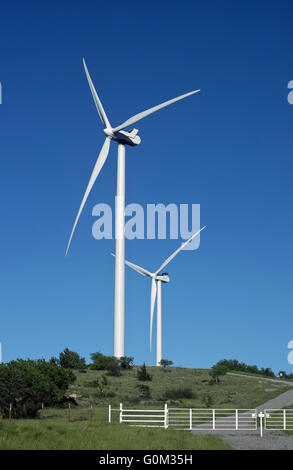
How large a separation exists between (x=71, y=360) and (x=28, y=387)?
53.2 m

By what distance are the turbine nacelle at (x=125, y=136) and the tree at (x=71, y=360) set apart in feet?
120

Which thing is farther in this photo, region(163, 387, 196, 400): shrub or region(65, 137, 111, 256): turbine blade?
region(163, 387, 196, 400): shrub

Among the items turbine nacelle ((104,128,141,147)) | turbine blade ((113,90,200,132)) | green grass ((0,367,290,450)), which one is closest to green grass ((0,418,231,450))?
green grass ((0,367,290,450))

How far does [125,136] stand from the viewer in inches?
3583

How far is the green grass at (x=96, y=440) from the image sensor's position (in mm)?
29219

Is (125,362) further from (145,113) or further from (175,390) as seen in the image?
(145,113)

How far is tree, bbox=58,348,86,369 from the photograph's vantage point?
355 feet

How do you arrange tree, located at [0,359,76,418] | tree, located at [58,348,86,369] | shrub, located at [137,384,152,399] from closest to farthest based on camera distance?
tree, located at [0,359,76,418] < shrub, located at [137,384,152,399] < tree, located at [58,348,86,369]

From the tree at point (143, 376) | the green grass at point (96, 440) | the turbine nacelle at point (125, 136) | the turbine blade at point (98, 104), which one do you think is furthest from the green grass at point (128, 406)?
the turbine blade at point (98, 104)

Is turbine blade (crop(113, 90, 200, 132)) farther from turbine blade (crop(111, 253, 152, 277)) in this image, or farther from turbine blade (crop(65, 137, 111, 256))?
turbine blade (crop(111, 253, 152, 277))

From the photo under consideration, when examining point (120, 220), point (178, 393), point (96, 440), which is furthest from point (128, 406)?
point (96, 440)

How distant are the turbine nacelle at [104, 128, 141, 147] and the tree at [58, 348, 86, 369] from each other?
36.7 metres

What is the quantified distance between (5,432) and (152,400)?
3960cm
